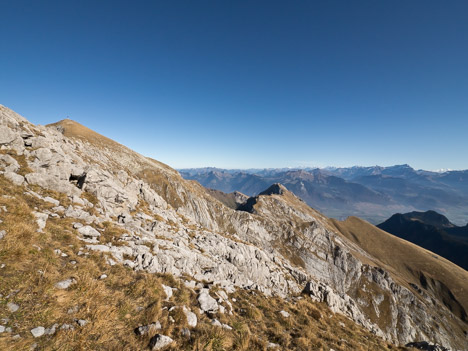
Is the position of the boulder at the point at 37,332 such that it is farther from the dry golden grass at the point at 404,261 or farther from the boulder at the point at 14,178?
the dry golden grass at the point at 404,261

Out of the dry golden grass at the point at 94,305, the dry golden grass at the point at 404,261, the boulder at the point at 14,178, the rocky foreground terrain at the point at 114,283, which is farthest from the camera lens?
the dry golden grass at the point at 404,261

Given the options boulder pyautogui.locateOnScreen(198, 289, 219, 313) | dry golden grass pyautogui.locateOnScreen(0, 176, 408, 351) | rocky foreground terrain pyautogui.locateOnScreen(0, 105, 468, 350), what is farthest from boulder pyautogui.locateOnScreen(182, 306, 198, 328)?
boulder pyautogui.locateOnScreen(198, 289, 219, 313)

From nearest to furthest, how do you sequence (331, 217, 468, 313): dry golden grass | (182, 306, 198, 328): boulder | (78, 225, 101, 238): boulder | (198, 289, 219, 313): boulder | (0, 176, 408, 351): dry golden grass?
(0, 176, 408, 351): dry golden grass
(182, 306, 198, 328): boulder
(198, 289, 219, 313): boulder
(78, 225, 101, 238): boulder
(331, 217, 468, 313): dry golden grass

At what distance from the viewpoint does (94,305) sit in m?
9.04

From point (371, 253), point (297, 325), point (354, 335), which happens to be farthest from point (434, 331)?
point (297, 325)

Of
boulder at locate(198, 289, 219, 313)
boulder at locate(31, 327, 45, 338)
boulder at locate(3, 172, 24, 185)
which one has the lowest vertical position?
boulder at locate(198, 289, 219, 313)

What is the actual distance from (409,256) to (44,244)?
764 ft

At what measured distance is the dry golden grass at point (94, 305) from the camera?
745cm

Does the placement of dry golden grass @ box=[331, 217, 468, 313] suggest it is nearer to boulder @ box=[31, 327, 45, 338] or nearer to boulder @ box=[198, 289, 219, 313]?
boulder @ box=[198, 289, 219, 313]

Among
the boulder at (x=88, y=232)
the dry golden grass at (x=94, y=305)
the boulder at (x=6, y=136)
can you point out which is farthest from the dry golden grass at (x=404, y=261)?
the boulder at (x=6, y=136)

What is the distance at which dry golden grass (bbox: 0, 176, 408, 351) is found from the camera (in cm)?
745

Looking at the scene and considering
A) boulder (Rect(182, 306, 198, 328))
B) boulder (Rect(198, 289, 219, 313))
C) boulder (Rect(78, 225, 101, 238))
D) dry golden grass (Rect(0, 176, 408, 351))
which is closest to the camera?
dry golden grass (Rect(0, 176, 408, 351))

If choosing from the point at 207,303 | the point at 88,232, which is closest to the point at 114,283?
the point at 207,303

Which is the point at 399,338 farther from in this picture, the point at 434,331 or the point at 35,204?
the point at 35,204
